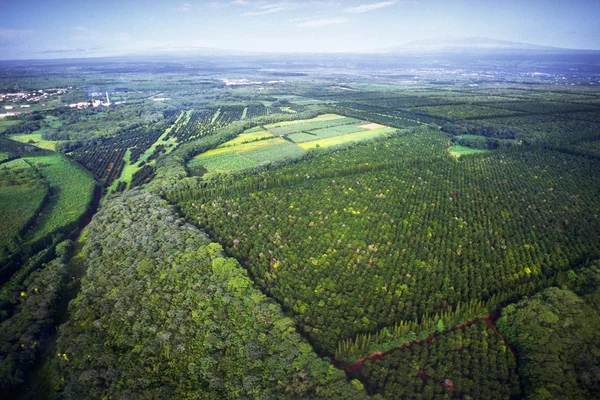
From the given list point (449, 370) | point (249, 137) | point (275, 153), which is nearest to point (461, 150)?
point (275, 153)

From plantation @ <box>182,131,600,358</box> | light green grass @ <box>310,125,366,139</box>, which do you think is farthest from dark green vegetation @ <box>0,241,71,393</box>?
light green grass @ <box>310,125,366,139</box>

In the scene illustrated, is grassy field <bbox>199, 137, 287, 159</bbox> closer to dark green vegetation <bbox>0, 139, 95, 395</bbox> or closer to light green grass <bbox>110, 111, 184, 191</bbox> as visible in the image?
light green grass <bbox>110, 111, 184, 191</bbox>

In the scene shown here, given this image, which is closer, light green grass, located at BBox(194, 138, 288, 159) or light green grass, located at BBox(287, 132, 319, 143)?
light green grass, located at BBox(194, 138, 288, 159)

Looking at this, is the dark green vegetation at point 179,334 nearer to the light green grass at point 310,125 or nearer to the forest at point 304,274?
the forest at point 304,274

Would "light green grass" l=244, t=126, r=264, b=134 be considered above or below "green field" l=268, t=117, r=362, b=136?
below

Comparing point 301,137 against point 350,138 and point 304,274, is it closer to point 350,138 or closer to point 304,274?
point 350,138
